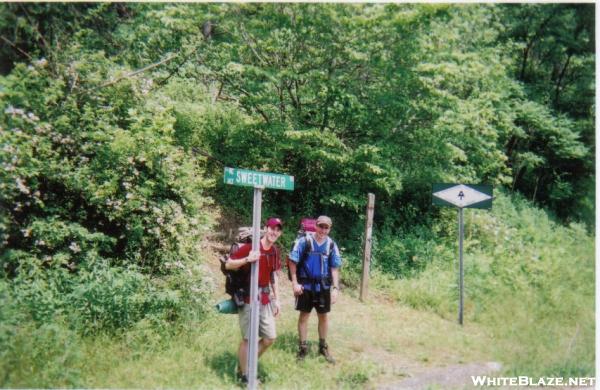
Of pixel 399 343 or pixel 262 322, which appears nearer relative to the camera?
pixel 262 322

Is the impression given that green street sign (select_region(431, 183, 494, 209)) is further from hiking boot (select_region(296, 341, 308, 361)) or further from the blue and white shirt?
hiking boot (select_region(296, 341, 308, 361))

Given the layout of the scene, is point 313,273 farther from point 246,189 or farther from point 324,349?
point 246,189

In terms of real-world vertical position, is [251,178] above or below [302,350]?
above

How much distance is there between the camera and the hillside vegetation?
5.16 meters

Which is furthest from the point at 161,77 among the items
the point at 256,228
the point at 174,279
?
the point at 256,228

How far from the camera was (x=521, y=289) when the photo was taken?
9.00m

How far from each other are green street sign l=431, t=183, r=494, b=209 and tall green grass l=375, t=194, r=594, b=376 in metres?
1.76

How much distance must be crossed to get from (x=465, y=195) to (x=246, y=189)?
4461mm

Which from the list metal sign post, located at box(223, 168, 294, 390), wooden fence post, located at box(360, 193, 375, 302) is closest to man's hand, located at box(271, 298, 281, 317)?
metal sign post, located at box(223, 168, 294, 390)

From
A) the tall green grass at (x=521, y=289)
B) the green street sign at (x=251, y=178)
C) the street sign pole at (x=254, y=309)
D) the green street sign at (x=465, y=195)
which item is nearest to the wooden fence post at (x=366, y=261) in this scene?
the tall green grass at (x=521, y=289)

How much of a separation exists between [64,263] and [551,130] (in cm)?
1376

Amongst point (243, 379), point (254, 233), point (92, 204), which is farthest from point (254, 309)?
point (92, 204)

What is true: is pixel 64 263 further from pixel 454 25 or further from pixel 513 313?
pixel 454 25

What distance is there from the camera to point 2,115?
205 inches
